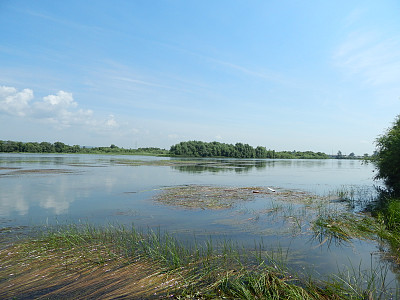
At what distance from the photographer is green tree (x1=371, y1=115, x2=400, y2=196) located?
672 inches

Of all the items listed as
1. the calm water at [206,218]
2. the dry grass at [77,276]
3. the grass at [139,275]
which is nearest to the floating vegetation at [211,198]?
the calm water at [206,218]

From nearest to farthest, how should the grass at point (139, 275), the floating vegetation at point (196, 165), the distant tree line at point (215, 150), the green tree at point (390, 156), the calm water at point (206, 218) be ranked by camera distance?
1. the grass at point (139, 275)
2. the calm water at point (206, 218)
3. the green tree at point (390, 156)
4. the floating vegetation at point (196, 165)
5. the distant tree line at point (215, 150)

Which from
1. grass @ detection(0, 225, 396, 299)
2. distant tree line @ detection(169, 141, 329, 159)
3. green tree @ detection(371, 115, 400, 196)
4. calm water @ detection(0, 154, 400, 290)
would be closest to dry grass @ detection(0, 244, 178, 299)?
grass @ detection(0, 225, 396, 299)

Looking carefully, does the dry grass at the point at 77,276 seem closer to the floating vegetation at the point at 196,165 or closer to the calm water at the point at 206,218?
the calm water at the point at 206,218

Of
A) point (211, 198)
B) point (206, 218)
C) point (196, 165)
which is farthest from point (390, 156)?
point (196, 165)

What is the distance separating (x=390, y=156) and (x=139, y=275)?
18.3 metres

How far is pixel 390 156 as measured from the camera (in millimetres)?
17453

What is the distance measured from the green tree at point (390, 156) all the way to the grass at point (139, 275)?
47.7 feet

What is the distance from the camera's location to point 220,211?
1360 cm

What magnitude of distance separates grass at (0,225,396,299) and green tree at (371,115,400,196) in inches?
573

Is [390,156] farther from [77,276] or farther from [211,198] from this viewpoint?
[77,276]

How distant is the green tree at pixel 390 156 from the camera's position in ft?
56.0

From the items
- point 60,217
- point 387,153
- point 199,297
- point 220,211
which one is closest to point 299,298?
point 199,297

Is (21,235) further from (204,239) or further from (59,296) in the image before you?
(204,239)
